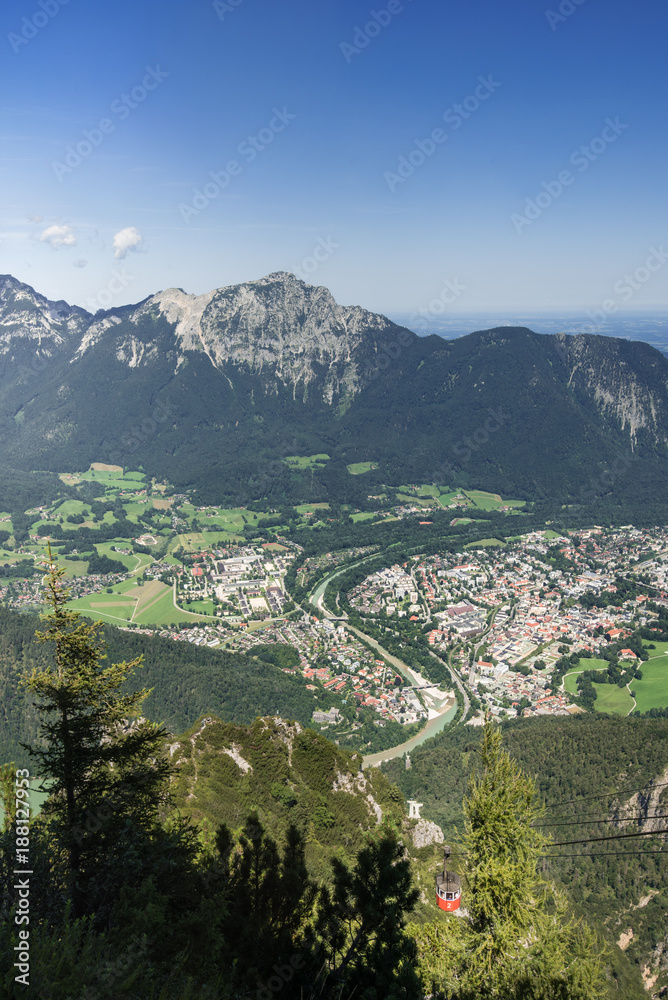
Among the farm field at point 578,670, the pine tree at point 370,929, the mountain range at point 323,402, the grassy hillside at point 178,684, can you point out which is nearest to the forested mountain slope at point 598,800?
the farm field at point 578,670

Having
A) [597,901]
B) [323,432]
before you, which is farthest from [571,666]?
[323,432]

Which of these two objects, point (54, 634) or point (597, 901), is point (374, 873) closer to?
point (54, 634)

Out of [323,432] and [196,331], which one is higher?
[196,331]

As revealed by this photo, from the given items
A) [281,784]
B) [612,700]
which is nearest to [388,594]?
[612,700]
